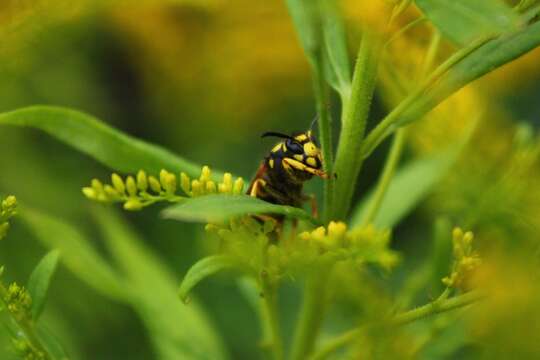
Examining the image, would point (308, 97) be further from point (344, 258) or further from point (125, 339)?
point (344, 258)

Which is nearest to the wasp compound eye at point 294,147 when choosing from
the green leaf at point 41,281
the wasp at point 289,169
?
the wasp at point 289,169

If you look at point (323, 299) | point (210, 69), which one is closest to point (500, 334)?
point (323, 299)

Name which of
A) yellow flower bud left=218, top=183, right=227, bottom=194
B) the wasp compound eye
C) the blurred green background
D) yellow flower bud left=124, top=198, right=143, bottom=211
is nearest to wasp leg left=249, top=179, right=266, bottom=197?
the wasp compound eye

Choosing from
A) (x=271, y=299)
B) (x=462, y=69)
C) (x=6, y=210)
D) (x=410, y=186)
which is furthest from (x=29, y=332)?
(x=410, y=186)

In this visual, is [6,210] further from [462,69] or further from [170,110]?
[170,110]

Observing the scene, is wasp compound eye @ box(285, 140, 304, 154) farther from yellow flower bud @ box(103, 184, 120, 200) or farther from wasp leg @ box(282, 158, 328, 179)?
yellow flower bud @ box(103, 184, 120, 200)
